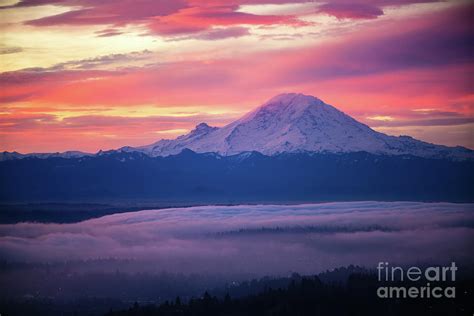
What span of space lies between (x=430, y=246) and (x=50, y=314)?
1590 inches

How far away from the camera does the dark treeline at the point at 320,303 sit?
205 ft

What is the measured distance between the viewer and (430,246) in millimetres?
89812

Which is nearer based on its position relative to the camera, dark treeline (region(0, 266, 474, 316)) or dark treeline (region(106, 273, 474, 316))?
dark treeline (region(106, 273, 474, 316))

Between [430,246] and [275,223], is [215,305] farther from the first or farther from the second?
[275,223]

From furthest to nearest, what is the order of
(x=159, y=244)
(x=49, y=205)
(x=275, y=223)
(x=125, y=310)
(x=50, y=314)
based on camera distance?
(x=49, y=205) → (x=275, y=223) → (x=159, y=244) → (x=50, y=314) → (x=125, y=310)

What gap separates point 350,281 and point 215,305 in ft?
38.5

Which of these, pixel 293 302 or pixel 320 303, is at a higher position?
pixel 293 302

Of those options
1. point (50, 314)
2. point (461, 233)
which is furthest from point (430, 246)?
point (50, 314)

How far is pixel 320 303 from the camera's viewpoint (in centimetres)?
6756

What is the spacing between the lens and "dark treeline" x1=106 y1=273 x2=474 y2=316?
62.5 metres

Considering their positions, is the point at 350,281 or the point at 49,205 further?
the point at 49,205

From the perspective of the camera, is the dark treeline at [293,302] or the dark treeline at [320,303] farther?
the dark treeline at [293,302]

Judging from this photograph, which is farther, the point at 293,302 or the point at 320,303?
the point at 293,302

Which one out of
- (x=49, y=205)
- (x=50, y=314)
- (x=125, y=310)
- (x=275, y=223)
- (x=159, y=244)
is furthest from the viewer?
(x=49, y=205)
